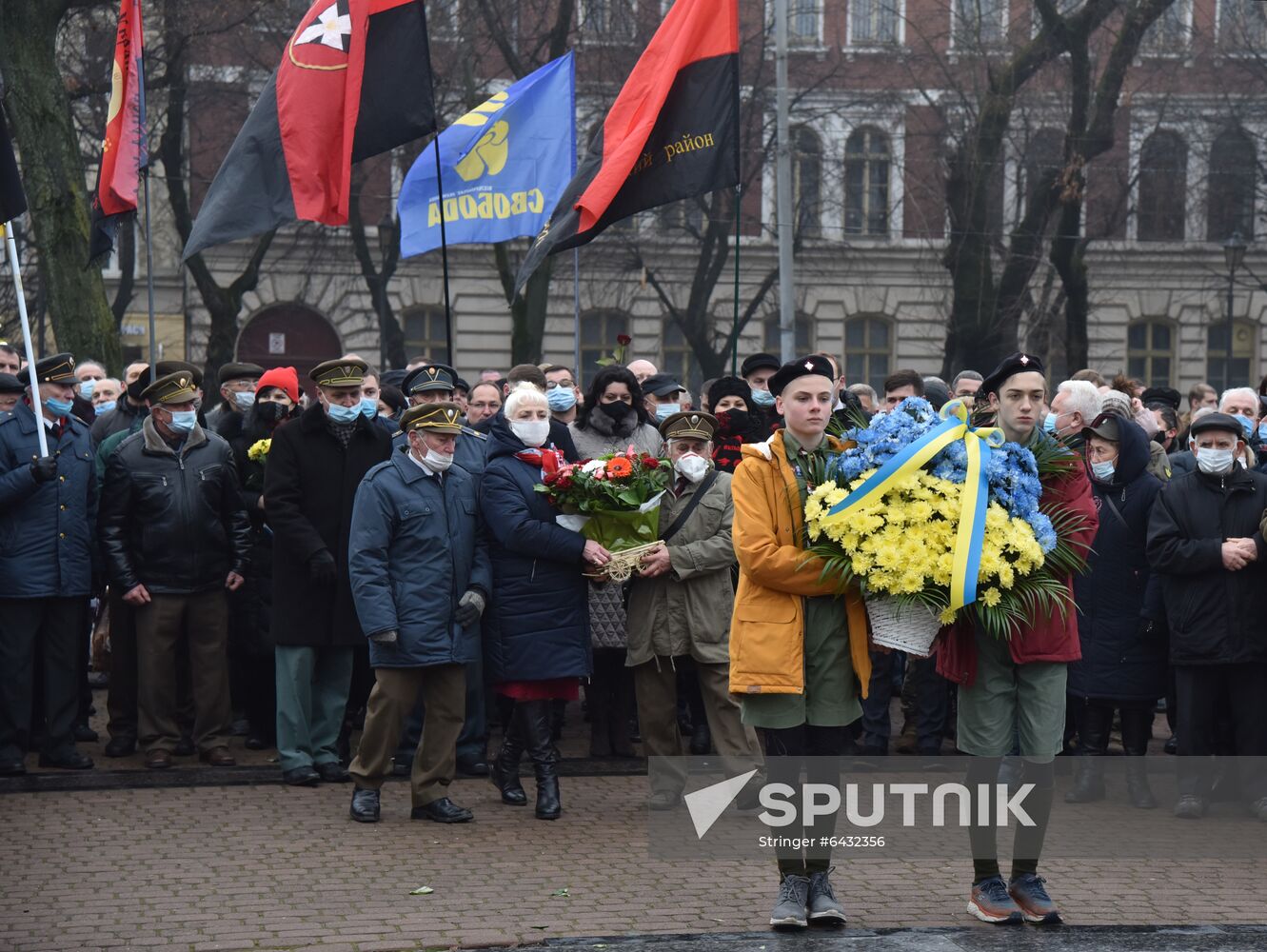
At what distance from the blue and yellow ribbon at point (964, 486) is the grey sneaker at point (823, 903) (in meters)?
1.17

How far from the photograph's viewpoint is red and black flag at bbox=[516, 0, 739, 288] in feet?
37.6

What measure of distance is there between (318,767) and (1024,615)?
476 cm

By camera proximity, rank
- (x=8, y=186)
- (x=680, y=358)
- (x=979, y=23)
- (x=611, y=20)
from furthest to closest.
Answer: (x=680, y=358)
(x=979, y=23)
(x=611, y=20)
(x=8, y=186)

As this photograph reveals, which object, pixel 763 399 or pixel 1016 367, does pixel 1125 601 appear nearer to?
pixel 763 399

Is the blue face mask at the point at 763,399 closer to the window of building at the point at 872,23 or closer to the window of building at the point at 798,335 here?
the window of building at the point at 798,335

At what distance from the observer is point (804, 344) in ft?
129

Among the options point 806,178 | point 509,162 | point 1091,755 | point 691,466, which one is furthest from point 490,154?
point 806,178

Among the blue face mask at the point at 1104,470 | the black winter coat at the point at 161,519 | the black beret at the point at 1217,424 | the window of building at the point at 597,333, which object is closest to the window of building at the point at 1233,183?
the window of building at the point at 597,333

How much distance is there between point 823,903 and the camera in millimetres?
6660

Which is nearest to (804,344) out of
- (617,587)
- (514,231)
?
(514,231)

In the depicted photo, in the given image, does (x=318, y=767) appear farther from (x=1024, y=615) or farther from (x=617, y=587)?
(x=1024, y=615)

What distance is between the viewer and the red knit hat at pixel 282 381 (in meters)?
11.0

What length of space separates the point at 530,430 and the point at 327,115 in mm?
3339

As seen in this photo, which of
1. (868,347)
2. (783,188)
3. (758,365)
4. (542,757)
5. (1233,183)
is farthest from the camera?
(868,347)
